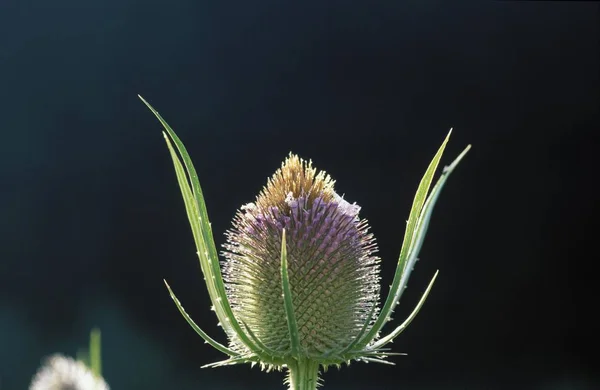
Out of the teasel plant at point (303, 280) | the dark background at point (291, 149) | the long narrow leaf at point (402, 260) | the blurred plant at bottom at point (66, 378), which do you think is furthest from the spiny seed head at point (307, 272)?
the dark background at point (291, 149)

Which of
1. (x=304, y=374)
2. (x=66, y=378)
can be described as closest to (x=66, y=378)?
(x=66, y=378)

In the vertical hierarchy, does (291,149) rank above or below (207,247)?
above

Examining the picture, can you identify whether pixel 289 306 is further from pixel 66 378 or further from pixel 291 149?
pixel 291 149

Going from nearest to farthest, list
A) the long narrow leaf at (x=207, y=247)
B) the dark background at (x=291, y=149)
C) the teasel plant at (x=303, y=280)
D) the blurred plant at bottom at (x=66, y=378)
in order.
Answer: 1. the blurred plant at bottom at (x=66, y=378)
2. the long narrow leaf at (x=207, y=247)
3. the teasel plant at (x=303, y=280)
4. the dark background at (x=291, y=149)

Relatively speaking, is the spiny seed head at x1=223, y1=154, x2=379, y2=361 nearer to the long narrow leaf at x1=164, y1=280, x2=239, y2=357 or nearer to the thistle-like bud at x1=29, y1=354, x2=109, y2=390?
the long narrow leaf at x1=164, y1=280, x2=239, y2=357

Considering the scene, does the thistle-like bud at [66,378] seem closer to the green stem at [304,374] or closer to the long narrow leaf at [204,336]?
the long narrow leaf at [204,336]

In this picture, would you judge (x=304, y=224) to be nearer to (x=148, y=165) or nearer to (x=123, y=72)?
(x=148, y=165)
